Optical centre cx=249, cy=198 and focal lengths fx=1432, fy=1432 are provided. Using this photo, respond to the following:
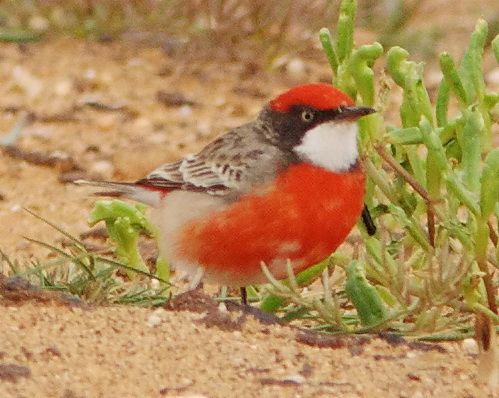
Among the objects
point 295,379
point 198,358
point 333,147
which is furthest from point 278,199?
point 295,379

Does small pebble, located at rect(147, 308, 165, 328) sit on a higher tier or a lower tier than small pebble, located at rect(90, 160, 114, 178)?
lower

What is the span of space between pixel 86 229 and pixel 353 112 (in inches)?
109

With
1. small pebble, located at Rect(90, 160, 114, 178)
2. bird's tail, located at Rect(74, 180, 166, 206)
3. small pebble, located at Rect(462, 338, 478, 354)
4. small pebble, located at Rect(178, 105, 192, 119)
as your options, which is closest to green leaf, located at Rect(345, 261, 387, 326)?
small pebble, located at Rect(462, 338, 478, 354)

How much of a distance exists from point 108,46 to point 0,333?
6071mm

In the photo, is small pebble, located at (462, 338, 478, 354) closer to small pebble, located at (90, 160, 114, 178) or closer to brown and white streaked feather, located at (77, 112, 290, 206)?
brown and white streaked feather, located at (77, 112, 290, 206)

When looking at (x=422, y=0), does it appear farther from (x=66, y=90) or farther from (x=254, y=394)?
(x=254, y=394)

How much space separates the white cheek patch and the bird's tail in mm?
897

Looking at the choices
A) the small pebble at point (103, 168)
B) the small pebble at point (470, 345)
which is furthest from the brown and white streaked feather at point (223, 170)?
the small pebble at point (103, 168)

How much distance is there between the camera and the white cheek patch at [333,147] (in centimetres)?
552

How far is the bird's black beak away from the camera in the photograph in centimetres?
523

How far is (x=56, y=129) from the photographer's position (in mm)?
9242

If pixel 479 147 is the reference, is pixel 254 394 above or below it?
below

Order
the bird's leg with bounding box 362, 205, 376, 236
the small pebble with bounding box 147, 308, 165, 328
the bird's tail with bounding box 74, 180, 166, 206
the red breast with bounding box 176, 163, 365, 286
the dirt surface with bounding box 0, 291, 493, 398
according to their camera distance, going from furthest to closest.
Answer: the bird's tail with bounding box 74, 180, 166, 206, the bird's leg with bounding box 362, 205, 376, 236, the red breast with bounding box 176, 163, 365, 286, the small pebble with bounding box 147, 308, 165, 328, the dirt surface with bounding box 0, 291, 493, 398

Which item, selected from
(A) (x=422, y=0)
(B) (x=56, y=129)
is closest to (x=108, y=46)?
(B) (x=56, y=129)
